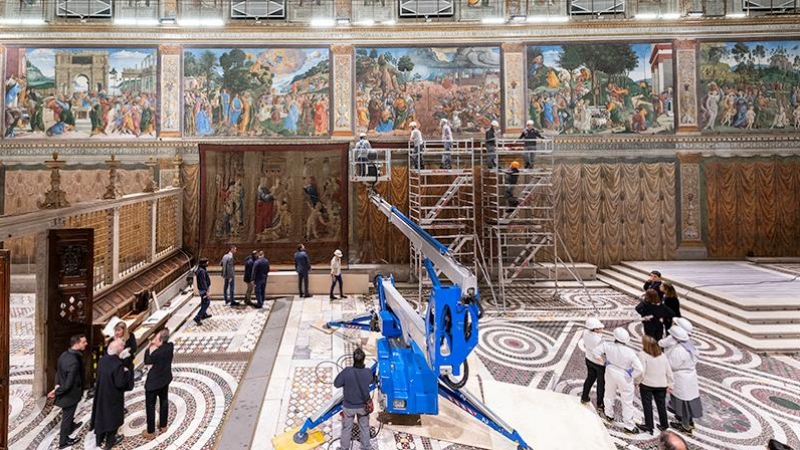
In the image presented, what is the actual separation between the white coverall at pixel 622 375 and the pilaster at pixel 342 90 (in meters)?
12.3

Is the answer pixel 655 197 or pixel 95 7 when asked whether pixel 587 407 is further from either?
pixel 95 7

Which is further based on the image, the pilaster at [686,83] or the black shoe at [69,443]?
the pilaster at [686,83]

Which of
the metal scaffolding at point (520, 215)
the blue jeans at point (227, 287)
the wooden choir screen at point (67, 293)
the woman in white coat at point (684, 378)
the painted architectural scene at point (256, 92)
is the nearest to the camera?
the woman in white coat at point (684, 378)

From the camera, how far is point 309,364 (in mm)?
7535

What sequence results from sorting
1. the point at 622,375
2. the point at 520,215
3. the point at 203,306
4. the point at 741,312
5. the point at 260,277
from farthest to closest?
the point at 520,215, the point at 260,277, the point at 203,306, the point at 741,312, the point at 622,375

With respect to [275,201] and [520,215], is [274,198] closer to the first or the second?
[275,201]

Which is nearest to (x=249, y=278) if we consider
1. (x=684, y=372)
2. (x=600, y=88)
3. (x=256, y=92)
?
(x=256, y=92)

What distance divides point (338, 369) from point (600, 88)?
14.5m

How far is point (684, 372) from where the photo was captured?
17.4 ft

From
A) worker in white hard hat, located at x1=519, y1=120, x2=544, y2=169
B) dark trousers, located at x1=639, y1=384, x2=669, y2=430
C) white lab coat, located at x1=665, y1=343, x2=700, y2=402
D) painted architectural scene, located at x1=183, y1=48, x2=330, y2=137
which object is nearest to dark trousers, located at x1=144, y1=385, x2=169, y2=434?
dark trousers, located at x1=639, y1=384, x2=669, y2=430

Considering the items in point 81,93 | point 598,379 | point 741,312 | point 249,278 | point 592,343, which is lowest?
point 598,379

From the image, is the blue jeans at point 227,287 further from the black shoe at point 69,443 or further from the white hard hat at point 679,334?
the white hard hat at point 679,334

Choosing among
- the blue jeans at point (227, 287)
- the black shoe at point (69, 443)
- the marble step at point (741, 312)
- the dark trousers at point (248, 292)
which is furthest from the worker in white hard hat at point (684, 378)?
the blue jeans at point (227, 287)

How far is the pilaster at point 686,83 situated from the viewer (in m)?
15.4
